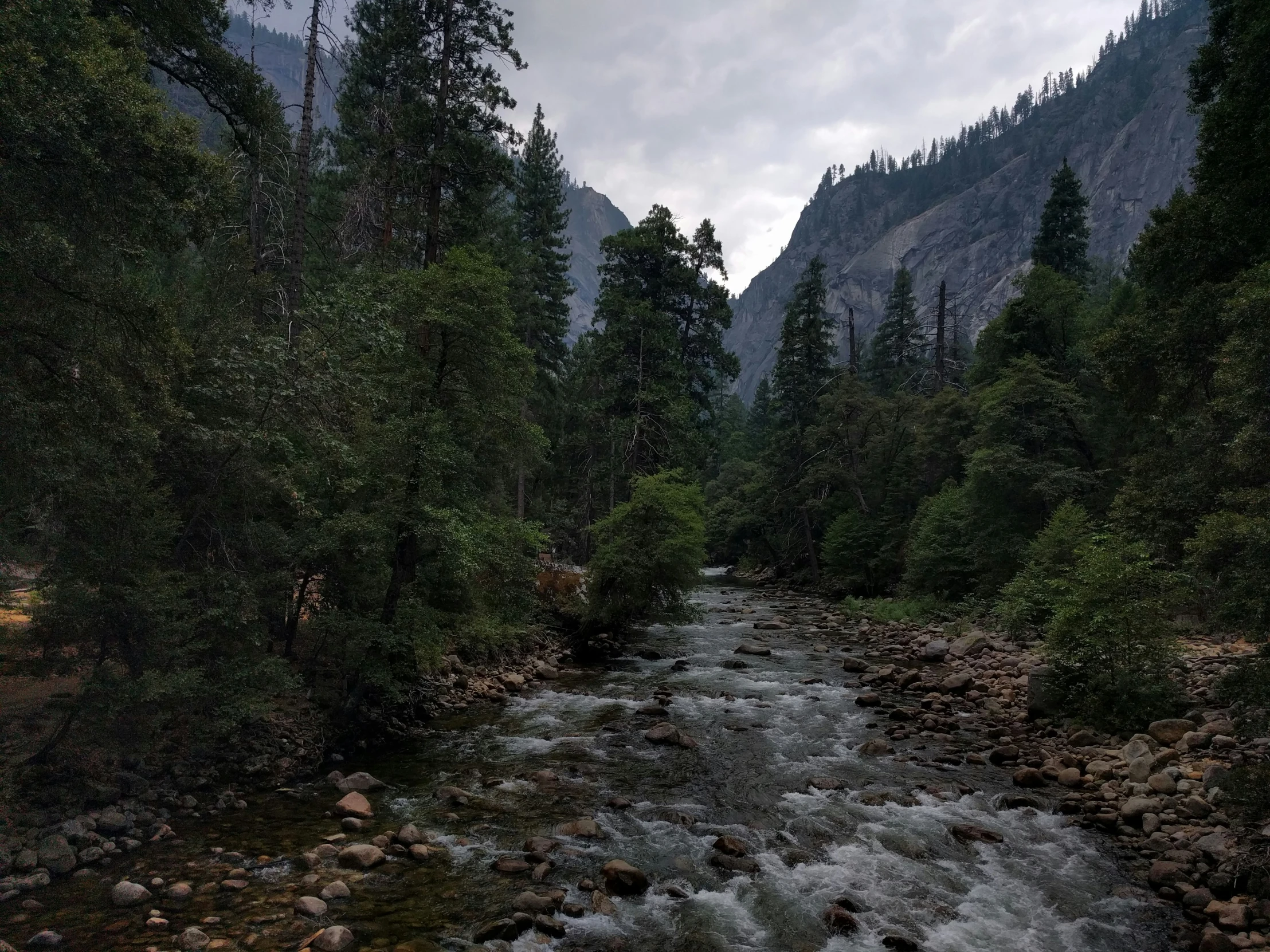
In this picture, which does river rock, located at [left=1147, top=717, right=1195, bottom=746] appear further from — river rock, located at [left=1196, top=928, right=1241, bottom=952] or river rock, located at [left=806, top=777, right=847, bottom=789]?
river rock, located at [left=1196, top=928, right=1241, bottom=952]

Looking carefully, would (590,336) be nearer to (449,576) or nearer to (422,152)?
(422,152)

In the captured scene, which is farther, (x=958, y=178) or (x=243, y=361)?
(x=958, y=178)

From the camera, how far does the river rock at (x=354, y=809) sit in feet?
27.5

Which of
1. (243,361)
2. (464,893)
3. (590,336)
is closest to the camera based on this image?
(464,893)

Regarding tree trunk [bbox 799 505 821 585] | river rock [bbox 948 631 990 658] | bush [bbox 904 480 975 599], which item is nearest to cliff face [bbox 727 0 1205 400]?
tree trunk [bbox 799 505 821 585]

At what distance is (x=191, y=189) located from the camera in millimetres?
7477

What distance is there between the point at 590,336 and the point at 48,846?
24849mm

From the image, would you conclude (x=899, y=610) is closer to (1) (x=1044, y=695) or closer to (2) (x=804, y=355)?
(1) (x=1044, y=695)

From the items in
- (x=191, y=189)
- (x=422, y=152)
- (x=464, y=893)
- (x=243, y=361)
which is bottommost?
(x=464, y=893)

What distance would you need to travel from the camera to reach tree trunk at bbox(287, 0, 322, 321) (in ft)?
42.4

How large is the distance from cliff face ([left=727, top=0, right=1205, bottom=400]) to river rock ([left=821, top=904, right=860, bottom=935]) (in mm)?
123624

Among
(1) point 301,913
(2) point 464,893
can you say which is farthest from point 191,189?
(2) point 464,893

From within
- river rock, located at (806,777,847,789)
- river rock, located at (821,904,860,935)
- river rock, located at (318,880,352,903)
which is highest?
river rock, located at (318,880,352,903)

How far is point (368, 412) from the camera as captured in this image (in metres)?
11.0
